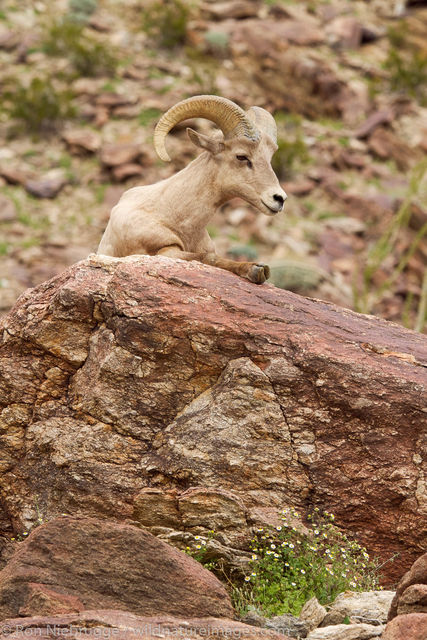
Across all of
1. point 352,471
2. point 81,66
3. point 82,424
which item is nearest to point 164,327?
point 82,424

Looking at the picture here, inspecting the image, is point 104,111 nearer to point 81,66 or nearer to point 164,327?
point 81,66

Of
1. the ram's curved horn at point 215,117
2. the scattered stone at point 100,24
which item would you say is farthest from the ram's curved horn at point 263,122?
the scattered stone at point 100,24

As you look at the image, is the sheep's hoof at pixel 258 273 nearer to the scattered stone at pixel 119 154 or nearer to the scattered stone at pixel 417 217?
the scattered stone at pixel 119 154

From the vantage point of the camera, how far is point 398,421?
22.4ft

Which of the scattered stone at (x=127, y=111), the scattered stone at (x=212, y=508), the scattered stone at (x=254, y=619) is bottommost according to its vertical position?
the scattered stone at (x=127, y=111)

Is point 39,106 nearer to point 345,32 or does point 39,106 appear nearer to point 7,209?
point 7,209

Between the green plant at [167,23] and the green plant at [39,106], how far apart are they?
450cm

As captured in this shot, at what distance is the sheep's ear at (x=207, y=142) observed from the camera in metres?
7.73

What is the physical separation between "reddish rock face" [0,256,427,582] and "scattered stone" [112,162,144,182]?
50.8 ft

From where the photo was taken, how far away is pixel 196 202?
25.7ft

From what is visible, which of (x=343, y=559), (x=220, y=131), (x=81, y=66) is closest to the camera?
(x=343, y=559)

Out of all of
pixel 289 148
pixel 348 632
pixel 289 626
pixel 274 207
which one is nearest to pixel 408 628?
pixel 348 632

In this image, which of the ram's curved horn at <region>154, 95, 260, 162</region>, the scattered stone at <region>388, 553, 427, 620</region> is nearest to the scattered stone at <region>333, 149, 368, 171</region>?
the ram's curved horn at <region>154, 95, 260, 162</region>

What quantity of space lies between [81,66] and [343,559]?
21958 millimetres
